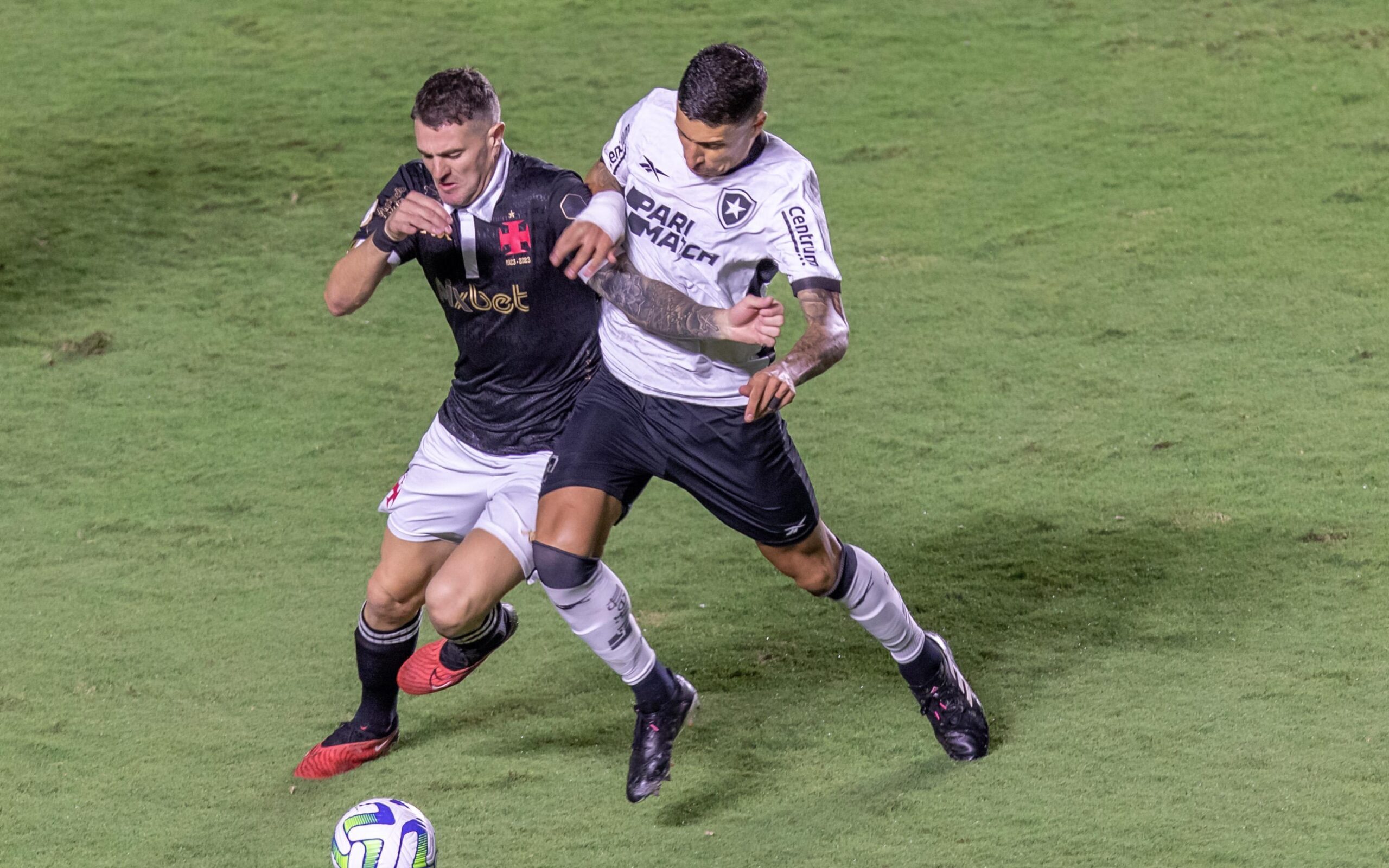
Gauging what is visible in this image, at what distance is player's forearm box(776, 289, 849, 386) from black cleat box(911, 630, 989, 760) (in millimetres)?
892

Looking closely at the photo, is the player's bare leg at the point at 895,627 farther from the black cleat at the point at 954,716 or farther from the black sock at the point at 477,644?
the black sock at the point at 477,644

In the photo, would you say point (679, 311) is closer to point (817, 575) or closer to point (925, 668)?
point (817, 575)

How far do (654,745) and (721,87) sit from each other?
4.97 feet

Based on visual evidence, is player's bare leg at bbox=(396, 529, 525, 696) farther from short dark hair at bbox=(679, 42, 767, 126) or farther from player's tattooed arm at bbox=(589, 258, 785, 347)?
short dark hair at bbox=(679, 42, 767, 126)

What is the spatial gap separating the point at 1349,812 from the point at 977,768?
0.82m

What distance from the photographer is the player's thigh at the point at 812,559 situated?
346 centimetres

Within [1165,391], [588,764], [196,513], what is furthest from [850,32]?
[588,764]

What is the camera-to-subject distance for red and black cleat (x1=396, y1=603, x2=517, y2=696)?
3990 mm

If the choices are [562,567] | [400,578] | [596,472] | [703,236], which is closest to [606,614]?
[562,567]

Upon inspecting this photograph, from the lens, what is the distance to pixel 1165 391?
216 inches

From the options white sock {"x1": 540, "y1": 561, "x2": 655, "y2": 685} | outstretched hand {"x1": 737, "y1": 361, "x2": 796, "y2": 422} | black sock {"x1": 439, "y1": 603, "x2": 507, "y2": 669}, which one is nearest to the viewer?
outstretched hand {"x1": 737, "y1": 361, "x2": 796, "y2": 422}

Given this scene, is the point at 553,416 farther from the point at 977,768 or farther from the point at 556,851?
the point at 977,768

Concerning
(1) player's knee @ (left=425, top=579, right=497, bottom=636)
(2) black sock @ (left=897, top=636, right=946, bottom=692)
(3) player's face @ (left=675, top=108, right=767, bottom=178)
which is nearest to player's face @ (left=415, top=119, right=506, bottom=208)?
(3) player's face @ (left=675, top=108, right=767, bottom=178)

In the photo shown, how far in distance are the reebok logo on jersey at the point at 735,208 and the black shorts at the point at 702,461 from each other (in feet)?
1.38
